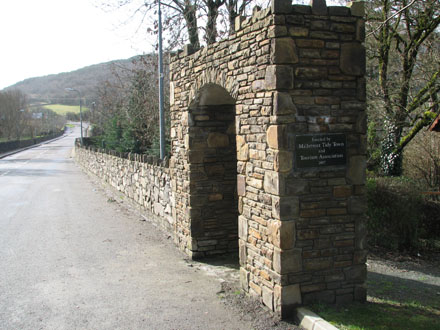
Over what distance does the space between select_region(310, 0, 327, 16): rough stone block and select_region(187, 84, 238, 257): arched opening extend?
2.98 meters

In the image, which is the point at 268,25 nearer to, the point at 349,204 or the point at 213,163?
the point at 349,204

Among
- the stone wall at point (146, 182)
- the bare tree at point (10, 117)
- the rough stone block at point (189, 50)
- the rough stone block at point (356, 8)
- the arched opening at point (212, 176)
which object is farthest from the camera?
the bare tree at point (10, 117)

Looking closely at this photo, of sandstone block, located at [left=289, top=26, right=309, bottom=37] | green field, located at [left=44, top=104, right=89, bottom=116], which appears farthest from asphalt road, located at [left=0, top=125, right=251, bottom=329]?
green field, located at [left=44, top=104, right=89, bottom=116]

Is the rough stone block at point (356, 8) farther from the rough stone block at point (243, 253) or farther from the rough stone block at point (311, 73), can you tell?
the rough stone block at point (243, 253)

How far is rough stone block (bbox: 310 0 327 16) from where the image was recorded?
16.6 ft

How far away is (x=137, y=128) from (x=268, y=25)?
58.9 feet

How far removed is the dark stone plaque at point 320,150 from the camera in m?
5.07

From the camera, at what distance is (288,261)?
509cm

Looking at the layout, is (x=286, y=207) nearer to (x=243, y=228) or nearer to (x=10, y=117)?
(x=243, y=228)

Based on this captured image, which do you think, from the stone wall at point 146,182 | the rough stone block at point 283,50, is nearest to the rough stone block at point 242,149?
the rough stone block at point 283,50

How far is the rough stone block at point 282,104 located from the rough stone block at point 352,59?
0.85m

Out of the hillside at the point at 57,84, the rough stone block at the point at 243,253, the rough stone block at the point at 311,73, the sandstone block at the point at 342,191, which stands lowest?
the rough stone block at the point at 243,253

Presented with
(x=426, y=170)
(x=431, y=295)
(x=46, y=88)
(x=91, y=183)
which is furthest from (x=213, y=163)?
(x=46, y=88)

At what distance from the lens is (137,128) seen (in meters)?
22.3
